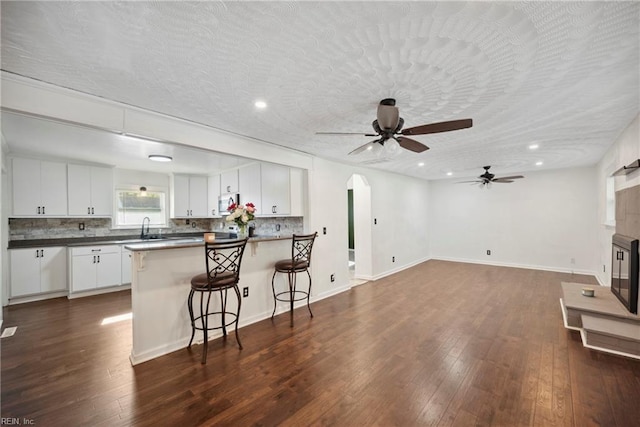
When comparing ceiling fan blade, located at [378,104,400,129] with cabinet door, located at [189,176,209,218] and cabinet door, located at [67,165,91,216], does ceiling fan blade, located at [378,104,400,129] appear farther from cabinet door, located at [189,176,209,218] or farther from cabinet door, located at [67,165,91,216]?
cabinet door, located at [67,165,91,216]

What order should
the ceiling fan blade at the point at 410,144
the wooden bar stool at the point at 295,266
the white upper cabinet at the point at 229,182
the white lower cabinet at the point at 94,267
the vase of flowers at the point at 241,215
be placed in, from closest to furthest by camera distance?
the ceiling fan blade at the point at 410,144 → the vase of flowers at the point at 241,215 → the wooden bar stool at the point at 295,266 → the white lower cabinet at the point at 94,267 → the white upper cabinet at the point at 229,182

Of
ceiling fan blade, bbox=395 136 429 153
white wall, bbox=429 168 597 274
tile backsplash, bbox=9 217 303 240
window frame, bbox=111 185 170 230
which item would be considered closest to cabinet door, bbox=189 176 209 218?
window frame, bbox=111 185 170 230

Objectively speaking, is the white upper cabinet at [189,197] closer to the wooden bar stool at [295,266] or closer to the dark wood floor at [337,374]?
the dark wood floor at [337,374]

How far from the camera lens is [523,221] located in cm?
649

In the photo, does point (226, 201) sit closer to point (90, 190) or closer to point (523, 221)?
point (90, 190)

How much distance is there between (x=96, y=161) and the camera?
4848 millimetres

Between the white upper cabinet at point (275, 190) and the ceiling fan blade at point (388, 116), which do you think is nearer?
the ceiling fan blade at point (388, 116)

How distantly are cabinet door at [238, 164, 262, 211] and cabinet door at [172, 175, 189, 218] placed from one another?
6.03 ft

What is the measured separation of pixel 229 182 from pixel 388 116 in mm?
4250

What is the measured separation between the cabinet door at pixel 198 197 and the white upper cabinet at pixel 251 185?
5.59 feet

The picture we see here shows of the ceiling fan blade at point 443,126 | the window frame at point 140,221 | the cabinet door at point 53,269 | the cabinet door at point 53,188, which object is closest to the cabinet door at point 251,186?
the window frame at point 140,221

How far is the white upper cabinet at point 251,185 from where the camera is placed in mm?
4727

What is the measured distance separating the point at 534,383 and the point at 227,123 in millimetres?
3796

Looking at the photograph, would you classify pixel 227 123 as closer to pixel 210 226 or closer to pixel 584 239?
pixel 210 226
